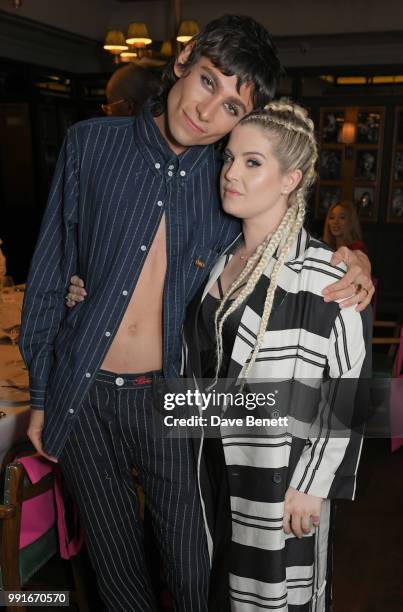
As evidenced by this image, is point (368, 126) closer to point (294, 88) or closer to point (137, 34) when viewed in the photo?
point (294, 88)

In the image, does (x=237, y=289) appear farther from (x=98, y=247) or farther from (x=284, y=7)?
(x=284, y=7)

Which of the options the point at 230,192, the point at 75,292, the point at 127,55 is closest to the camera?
the point at 230,192

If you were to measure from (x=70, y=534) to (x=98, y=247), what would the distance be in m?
1.08

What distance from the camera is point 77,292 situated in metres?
1.66

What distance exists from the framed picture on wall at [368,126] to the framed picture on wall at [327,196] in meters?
0.67

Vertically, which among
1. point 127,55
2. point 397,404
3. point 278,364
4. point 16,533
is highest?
point 127,55

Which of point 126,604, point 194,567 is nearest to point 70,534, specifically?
point 126,604

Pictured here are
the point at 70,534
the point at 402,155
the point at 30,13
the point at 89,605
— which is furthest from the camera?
the point at 402,155

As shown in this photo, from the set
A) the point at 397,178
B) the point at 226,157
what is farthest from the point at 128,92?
the point at 397,178

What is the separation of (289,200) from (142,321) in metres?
0.53

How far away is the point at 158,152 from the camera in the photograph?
1.61 meters

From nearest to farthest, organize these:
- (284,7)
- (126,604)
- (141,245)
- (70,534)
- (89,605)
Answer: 1. (141,245)
2. (126,604)
3. (70,534)
4. (89,605)
5. (284,7)

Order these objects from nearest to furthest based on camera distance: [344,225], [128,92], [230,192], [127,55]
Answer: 1. [230,192]
2. [128,92]
3. [344,225]
4. [127,55]

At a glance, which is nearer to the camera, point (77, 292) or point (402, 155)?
point (77, 292)
